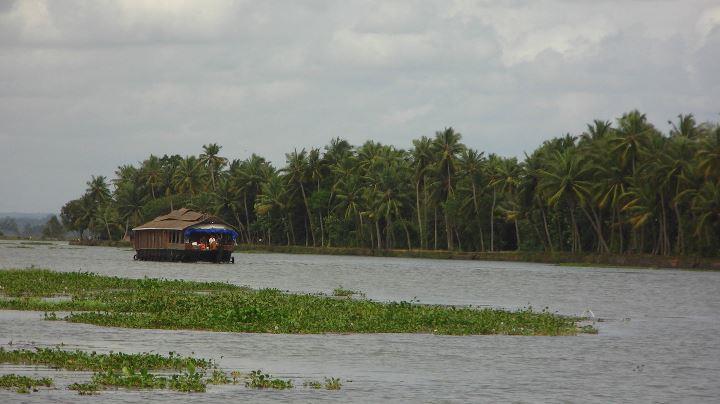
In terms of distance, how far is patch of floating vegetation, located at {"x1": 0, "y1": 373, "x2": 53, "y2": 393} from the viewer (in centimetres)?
2305

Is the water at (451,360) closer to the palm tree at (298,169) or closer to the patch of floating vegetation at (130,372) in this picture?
the patch of floating vegetation at (130,372)

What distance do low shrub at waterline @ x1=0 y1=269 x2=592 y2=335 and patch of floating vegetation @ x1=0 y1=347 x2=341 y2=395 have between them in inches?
326

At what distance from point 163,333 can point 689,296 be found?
4000 cm

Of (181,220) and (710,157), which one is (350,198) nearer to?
(181,220)

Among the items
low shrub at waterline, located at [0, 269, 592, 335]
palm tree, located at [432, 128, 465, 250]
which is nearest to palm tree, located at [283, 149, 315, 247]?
palm tree, located at [432, 128, 465, 250]

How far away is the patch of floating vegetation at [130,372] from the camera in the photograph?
23.8 meters

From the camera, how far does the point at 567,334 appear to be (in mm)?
38594

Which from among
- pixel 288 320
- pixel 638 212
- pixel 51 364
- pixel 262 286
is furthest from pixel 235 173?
pixel 51 364

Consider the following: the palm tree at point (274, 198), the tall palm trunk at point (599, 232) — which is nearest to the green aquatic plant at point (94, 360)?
the tall palm trunk at point (599, 232)

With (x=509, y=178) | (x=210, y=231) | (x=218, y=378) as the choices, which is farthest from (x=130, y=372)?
(x=509, y=178)

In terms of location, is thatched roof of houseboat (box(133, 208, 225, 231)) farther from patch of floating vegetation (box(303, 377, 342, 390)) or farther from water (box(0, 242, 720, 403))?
patch of floating vegetation (box(303, 377, 342, 390))

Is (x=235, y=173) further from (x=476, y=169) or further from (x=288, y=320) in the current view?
(x=288, y=320)

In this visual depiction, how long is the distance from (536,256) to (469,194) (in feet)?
44.7

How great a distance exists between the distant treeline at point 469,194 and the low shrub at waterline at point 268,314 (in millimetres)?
57549
